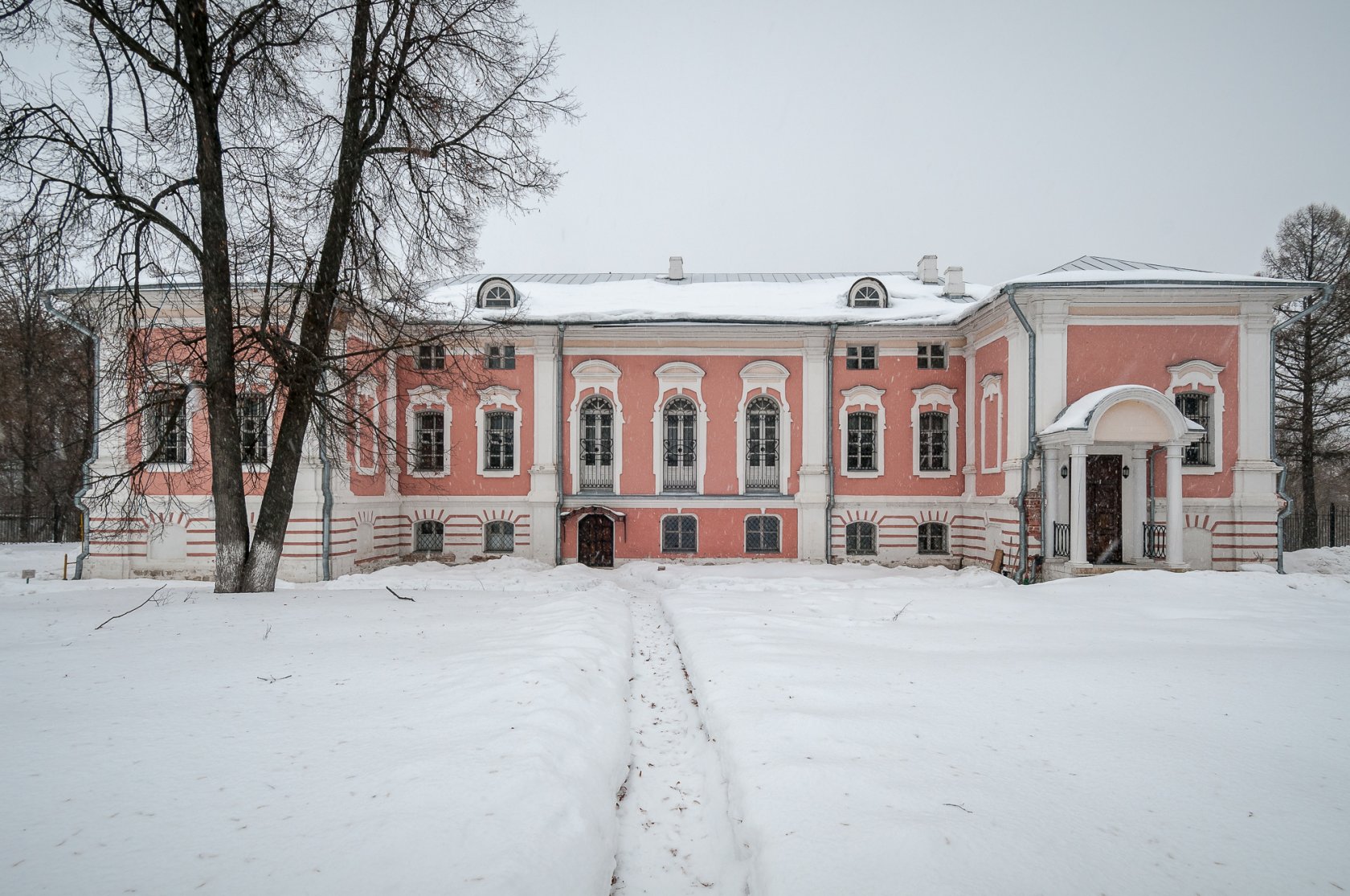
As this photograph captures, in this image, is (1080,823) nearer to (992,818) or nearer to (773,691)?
(992,818)

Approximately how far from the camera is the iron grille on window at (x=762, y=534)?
1708cm

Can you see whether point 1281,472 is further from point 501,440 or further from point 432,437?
point 432,437

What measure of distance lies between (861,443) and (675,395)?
16.6 feet

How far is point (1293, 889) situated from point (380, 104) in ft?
40.8

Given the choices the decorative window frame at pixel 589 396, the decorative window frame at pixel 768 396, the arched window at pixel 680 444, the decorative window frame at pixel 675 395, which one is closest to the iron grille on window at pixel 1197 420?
the decorative window frame at pixel 768 396

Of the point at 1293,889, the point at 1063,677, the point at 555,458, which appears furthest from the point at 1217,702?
the point at 555,458

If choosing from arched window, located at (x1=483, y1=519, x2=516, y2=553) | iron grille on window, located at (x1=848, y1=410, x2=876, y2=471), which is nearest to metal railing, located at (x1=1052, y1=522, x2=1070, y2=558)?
iron grille on window, located at (x1=848, y1=410, x2=876, y2=471)

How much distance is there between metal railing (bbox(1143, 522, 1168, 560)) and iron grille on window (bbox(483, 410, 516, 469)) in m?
14.7

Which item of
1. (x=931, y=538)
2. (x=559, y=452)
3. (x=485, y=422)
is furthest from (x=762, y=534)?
(x=485, y=422)

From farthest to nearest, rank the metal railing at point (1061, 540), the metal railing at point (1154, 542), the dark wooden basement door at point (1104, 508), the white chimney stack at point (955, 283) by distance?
the white chimney stack at point (955, 283), the dark wooden basement door at point (1104, 508), the metal railing at point (1154, 542), the metal railing at point (1061, 540)

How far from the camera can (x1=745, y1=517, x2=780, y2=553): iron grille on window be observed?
1708cm

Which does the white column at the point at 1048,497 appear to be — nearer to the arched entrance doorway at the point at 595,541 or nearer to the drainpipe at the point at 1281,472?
the drainpipe at the point at 1281,472

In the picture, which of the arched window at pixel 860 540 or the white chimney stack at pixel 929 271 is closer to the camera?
the arched window at pixel 860 540

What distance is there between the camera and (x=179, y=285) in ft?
46.3
